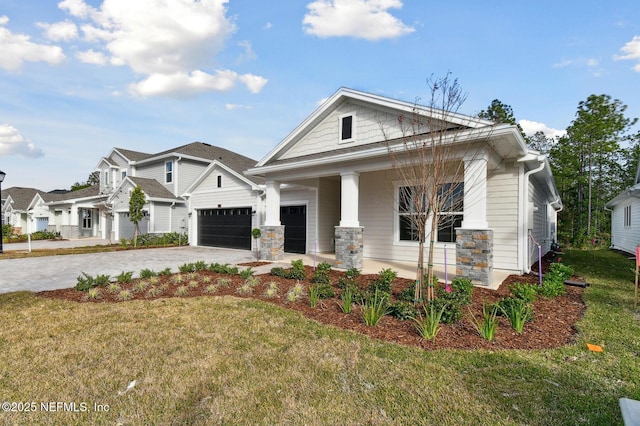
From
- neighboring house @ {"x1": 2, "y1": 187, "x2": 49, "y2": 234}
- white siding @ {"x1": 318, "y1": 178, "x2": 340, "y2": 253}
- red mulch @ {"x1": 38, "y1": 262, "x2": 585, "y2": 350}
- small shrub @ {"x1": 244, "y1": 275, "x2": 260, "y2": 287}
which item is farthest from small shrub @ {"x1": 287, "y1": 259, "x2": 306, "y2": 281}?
neighboring house @ {"x1": 2, "y1": 187, "x2": 49, "y2": 234}

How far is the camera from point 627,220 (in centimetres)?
1628

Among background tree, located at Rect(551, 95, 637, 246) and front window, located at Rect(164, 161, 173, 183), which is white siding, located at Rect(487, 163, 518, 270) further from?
front window, located at Rect(164, 161, 173, 183)

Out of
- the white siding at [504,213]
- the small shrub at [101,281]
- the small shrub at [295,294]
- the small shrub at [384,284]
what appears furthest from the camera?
the white siding at [504,213]

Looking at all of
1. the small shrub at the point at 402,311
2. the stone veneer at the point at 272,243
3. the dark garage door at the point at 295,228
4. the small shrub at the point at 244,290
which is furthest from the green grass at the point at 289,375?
the dark garage door at the point at 295,228

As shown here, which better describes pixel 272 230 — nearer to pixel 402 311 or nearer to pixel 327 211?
pixel 327 211

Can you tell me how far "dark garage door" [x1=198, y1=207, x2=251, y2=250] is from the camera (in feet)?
53.2

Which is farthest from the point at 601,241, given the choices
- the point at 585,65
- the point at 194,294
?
the point at 194,294

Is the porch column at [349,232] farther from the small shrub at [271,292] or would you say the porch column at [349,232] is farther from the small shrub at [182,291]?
the small shrub at [182,291]

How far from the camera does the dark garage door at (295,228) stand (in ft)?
45.9

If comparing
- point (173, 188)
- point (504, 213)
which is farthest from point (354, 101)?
point (173, 188)

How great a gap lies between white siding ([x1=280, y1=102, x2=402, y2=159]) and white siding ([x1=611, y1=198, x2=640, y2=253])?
42.3 ft

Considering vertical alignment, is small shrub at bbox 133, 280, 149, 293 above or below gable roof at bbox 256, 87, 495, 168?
below

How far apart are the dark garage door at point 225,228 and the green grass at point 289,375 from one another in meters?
11.4

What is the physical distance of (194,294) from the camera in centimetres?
654
